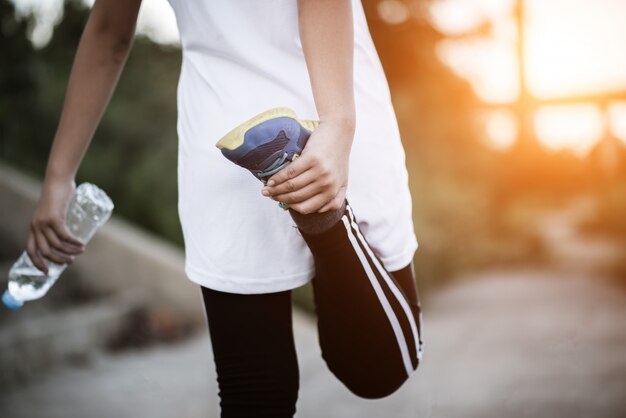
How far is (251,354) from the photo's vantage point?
1.13m

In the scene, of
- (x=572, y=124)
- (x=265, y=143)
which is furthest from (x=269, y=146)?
(x=572, y=124)

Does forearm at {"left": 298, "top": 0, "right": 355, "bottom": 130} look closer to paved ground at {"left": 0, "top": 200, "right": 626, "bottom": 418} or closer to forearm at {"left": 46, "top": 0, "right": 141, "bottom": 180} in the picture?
forearm at {"left": 46, "top": 0, "right": 141, "bottom": 180}

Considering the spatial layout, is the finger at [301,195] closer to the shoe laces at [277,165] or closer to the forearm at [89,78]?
the shoe laces at [277,165]

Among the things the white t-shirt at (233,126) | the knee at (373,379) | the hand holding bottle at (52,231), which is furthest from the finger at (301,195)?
the hand holding bottle at (52,231)

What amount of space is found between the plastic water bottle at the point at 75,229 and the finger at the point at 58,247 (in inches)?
10.2

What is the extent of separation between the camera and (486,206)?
7438 millimetres

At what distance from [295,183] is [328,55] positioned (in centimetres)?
27

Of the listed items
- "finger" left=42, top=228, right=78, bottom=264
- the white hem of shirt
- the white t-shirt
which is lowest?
the white hem of shirt

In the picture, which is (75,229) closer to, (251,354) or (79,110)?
(79,110)

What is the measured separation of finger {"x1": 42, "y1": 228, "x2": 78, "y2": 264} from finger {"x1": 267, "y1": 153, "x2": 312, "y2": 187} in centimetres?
66

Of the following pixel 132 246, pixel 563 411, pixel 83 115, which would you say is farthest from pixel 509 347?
pixel 83 115

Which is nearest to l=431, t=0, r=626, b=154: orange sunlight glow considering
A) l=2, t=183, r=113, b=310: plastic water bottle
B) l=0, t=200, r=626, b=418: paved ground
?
l=0, t=200, r=626, b=418: paved ground

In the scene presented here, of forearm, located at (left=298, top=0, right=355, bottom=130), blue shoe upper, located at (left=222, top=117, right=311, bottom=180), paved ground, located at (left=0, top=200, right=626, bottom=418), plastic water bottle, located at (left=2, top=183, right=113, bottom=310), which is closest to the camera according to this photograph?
blue shoe upper, located at (left=222, top=117, right=311, bottom=180)

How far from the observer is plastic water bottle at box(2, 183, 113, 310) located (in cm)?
163
